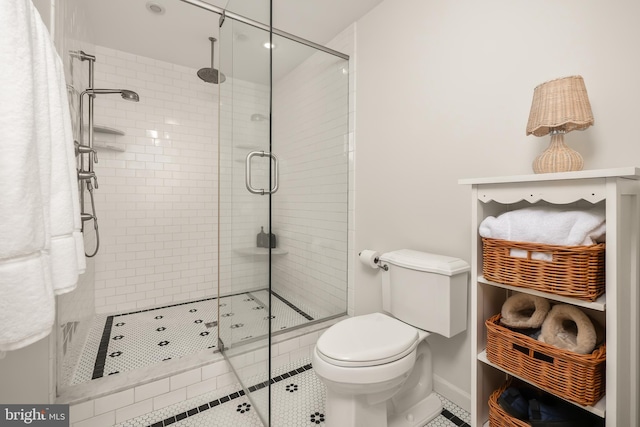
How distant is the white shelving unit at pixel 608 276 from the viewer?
800mm

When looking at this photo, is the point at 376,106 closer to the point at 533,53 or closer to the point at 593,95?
the point at 533,53

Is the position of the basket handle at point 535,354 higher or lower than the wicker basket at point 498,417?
higher

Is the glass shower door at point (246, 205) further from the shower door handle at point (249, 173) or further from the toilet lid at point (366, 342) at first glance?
the toilet lid at point (366, 342)

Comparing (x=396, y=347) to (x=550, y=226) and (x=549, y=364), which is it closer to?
(x=549, y=364)

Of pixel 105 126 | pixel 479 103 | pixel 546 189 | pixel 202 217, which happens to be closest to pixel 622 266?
pixel 546 189

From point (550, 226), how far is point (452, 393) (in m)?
1.11

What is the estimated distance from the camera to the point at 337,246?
2213 millimetres

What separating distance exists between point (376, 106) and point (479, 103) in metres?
0.70

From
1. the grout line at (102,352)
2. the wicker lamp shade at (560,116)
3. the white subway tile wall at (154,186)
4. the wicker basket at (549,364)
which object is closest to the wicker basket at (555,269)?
the wicker basket at (549,364)

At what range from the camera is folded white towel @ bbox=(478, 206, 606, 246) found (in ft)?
2.78

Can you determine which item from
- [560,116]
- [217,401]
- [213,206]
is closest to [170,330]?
[217,401]

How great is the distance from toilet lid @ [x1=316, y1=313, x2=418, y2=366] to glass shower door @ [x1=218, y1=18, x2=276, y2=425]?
283mm

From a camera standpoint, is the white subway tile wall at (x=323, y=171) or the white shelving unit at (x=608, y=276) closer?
the white shelving unit at (x=608, y=276)

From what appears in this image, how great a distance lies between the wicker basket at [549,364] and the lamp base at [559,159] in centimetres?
58
